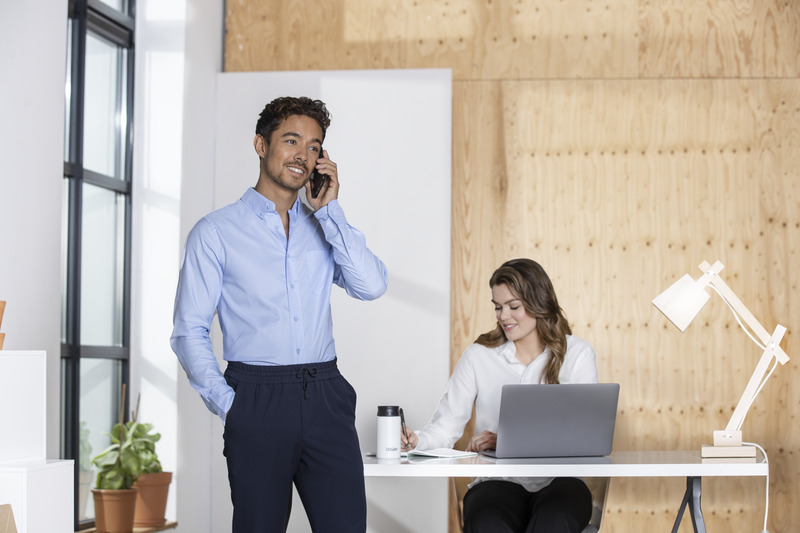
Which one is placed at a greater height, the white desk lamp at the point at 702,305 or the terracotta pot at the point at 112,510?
the white desk lamp at the point at 702,305

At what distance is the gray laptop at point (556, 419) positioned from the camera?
2592 millimetres

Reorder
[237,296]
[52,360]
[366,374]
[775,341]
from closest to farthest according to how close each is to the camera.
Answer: [237,296], [775,341], [52,360], [366,374]

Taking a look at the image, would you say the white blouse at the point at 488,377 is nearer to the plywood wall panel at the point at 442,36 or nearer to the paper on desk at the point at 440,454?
the paper on desk at the point at 440,454

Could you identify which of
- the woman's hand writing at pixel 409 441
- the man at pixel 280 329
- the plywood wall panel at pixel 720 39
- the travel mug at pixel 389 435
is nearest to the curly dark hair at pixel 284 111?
the man at pixel 280 329

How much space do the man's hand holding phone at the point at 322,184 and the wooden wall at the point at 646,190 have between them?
2.18m

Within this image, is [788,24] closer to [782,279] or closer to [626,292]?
[782,279]

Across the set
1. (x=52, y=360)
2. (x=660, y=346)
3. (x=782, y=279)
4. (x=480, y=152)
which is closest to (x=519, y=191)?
(x=480, y=152)

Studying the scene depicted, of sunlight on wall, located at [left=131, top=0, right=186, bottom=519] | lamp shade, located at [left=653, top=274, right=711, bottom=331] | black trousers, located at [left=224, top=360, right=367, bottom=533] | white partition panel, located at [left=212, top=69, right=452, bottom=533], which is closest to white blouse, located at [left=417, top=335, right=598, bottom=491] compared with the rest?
lamp shade, located at [left=653, top=274, right=711, bottom=331]

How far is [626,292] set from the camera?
439 centimetres

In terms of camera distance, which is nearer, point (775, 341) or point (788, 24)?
point (775, 341)

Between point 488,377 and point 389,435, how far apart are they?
79 centimetres

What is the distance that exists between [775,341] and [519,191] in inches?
67.9

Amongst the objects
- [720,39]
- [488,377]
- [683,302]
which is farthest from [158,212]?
[720,39]

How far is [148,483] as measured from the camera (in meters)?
3.97
